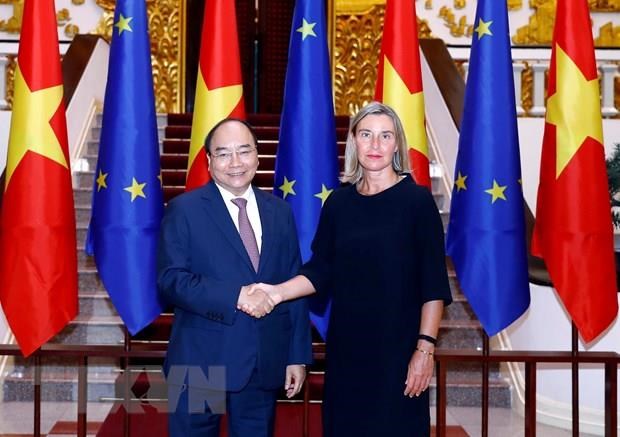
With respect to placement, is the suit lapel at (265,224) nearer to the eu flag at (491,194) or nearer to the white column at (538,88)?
the eu flag at (491,194)

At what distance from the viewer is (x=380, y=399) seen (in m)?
2.71

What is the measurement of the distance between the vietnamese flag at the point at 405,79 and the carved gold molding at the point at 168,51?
5690mm

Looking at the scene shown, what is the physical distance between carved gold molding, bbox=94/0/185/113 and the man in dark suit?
6.45m

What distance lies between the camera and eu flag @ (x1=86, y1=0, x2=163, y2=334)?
3518 mm

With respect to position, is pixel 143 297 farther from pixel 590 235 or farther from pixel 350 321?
pixel 590 235

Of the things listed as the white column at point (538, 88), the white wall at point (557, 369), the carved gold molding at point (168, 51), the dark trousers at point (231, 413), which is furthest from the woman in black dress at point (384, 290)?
the carved gold molding at point (168, 51)

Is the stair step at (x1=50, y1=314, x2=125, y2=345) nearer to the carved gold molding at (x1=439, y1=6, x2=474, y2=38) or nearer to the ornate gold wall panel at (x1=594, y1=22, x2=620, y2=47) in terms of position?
the carved gold molding at (x1=439, y1=6, x2=474, y2=38)

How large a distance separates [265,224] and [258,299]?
0.26 metres

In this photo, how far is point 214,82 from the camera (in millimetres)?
3668

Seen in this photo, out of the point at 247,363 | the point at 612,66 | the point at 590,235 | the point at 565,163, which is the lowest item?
the point at 247,363

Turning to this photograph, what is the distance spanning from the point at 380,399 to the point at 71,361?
10.9 ft

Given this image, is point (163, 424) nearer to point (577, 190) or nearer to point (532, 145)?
point (577, 190)

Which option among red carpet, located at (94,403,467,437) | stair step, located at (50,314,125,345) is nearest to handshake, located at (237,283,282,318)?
red carpet, located at (94,403,467,437)

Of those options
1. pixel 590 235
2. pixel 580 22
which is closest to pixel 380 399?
pixel 590 235
